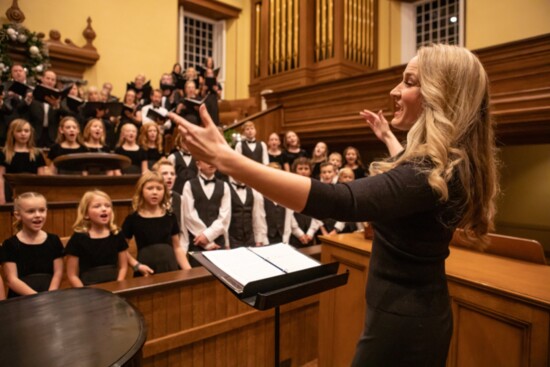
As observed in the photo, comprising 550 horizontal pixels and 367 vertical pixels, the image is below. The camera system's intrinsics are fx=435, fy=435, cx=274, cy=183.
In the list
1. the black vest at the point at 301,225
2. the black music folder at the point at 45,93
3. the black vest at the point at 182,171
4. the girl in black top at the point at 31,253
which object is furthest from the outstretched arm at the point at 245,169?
the black music folder at the point at 45,93

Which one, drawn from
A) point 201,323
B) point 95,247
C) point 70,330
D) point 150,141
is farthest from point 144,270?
point 150,141

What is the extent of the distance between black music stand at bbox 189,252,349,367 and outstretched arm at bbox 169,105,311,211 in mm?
247

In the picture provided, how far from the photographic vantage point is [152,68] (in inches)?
317

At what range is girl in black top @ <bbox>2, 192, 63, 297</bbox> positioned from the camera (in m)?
2.11

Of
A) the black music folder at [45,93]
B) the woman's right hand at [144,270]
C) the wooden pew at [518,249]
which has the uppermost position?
the black music folder at [45,93]

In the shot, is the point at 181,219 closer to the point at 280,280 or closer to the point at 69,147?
the point at 69,147

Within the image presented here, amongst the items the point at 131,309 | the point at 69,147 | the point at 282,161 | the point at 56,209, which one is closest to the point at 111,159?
the point at 56,209

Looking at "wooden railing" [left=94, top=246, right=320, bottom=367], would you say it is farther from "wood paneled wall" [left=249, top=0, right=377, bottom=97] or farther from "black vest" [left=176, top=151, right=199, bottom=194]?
"wood paneled wall" [left=249, top=0, right=377, bottom=97]

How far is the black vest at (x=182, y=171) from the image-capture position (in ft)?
12.8

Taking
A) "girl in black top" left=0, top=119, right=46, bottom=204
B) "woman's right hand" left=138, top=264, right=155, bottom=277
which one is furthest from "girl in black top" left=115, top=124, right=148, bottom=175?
"woman's right hand" left=138, top=264, right=155, bottom=277

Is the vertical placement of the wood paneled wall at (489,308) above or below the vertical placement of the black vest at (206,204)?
below

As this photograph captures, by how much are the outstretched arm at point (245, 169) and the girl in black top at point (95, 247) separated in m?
1.71

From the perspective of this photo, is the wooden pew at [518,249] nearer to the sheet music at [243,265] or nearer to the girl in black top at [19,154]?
the sheet music at [243,265]

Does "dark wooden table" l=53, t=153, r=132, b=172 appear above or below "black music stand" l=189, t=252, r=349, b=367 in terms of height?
above
